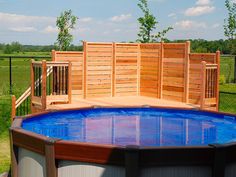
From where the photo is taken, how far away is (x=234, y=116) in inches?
333

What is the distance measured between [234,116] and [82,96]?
6192mm

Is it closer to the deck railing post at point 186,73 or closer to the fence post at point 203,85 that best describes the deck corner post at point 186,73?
the deck railing post at point 186,73

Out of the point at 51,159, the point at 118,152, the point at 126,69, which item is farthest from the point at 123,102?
the point at 118,152

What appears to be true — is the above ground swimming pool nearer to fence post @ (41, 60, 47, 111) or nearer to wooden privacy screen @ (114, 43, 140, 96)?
fence post @ (41, 60, 47, 111)

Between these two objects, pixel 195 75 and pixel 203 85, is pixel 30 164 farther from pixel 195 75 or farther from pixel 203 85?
pixel 195 75

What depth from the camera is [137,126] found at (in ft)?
29.1

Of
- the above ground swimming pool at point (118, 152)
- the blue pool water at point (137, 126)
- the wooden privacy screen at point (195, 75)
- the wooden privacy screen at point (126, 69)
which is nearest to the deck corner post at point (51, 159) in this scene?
the above ground swimming pool at point (118, 152)

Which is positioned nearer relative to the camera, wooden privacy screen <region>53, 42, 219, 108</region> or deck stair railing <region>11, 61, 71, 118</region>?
deck stair railing <region>11, 61, 71, 118</region>

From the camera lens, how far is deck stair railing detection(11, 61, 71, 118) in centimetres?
1088

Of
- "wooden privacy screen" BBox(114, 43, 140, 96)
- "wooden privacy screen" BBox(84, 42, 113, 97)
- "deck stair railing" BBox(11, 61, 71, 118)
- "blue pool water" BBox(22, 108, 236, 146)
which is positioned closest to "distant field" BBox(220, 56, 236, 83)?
"wooden privacy screen" BBox(114, 43, 140, 96)

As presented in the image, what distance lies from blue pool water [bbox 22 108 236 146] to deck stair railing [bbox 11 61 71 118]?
1895 mm

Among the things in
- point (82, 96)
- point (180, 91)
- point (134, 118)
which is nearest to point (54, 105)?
point (82, 96)

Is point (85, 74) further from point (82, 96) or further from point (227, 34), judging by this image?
point (227, 34)

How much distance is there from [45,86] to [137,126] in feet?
11.2
